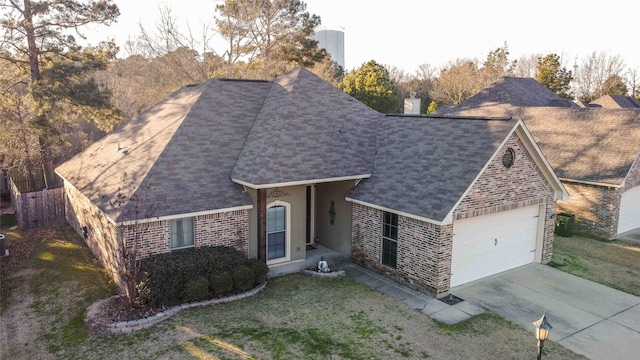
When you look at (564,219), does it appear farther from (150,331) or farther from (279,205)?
(150,331)

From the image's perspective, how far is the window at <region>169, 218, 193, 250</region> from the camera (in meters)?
12.4

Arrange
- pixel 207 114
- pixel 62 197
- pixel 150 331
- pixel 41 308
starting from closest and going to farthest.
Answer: pixel 150 331, pixel 41 308, pixel 207 114, pixel 62 197

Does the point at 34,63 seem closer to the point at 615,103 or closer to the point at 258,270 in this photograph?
the point at 258,270

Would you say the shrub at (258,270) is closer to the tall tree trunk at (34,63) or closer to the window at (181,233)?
the window at (181,233)

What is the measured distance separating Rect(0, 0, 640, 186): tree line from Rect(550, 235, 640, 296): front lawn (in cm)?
2223

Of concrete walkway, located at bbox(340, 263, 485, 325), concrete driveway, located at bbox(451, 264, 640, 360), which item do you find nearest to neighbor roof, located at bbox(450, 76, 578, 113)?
concrete driveway, located at bbox(451, 264, 640, 360)

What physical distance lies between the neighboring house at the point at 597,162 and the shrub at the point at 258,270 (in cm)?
1158

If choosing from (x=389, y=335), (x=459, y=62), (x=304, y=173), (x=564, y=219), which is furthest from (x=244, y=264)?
(x=459, y=62)

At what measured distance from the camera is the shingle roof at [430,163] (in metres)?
12.0

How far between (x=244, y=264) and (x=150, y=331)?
10.2ft

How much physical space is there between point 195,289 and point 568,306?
961cm

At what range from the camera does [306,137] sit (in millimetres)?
15008

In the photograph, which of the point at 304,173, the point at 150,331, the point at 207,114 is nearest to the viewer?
the point at 150,331

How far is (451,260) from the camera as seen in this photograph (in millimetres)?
12156
